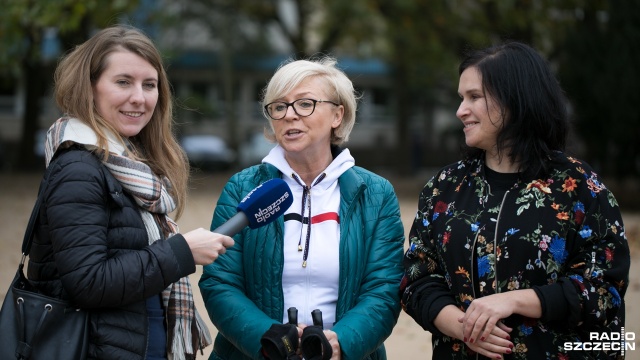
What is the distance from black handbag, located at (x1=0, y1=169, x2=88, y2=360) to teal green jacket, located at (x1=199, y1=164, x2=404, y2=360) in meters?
0.69

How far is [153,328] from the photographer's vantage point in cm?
288

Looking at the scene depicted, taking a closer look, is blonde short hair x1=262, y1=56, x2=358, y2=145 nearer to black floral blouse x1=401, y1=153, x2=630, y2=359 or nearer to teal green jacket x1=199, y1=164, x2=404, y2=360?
teal green jacket x1=199, y1=164, x2=404, y2=360

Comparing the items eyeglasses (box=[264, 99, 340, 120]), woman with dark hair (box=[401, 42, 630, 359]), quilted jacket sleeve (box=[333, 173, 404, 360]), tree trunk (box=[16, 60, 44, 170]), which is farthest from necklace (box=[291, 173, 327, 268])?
tree trunk (box=[16, 60, 44, 170])

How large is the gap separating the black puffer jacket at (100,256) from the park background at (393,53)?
1.79 m

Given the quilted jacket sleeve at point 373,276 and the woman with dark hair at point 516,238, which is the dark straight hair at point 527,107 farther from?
the quilted jacket sleeve at point 373,276

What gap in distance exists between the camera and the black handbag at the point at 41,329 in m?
2.56

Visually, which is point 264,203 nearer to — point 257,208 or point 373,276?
point 257,208

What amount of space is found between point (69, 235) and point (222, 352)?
103 centimetres

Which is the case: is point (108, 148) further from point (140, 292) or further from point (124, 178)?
point (140, 292)

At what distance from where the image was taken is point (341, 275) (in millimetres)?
3209

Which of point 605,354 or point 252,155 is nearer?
point 605,354

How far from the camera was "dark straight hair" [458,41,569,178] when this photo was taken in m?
2.98

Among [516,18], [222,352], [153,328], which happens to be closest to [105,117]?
[153,328]

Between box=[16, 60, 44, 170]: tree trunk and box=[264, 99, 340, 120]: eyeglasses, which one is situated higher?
box=[16, 60, 44, 170]: tree trunk
